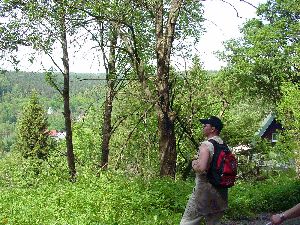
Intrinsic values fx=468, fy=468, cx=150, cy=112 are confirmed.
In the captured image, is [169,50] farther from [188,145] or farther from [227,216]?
[188,145]

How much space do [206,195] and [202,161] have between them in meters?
0.51

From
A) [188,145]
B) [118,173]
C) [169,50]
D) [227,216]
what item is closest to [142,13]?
[169,50]

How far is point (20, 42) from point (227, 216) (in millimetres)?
9790

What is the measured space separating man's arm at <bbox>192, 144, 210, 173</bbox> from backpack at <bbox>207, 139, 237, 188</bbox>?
11 cm

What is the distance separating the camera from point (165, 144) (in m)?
11.1

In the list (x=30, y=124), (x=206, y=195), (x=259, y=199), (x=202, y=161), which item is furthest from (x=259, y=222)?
(x=30, y=124)

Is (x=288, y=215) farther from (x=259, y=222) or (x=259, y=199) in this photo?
(x=259, y=199)

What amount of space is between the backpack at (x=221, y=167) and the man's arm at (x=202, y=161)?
0.36ft

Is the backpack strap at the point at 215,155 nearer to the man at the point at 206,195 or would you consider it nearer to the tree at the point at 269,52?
the man at the point at 206,195

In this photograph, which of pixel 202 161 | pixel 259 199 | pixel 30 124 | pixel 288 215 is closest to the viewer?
pixel 288 215

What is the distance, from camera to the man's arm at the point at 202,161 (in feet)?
18.7

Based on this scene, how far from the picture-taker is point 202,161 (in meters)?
5.73

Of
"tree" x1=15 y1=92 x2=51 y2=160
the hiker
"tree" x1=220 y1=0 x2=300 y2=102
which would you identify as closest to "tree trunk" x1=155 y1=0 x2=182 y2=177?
the hiker

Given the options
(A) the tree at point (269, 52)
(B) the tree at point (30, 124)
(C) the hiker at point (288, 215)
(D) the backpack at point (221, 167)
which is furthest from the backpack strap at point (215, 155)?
(B) the tree at point (30, 124)
